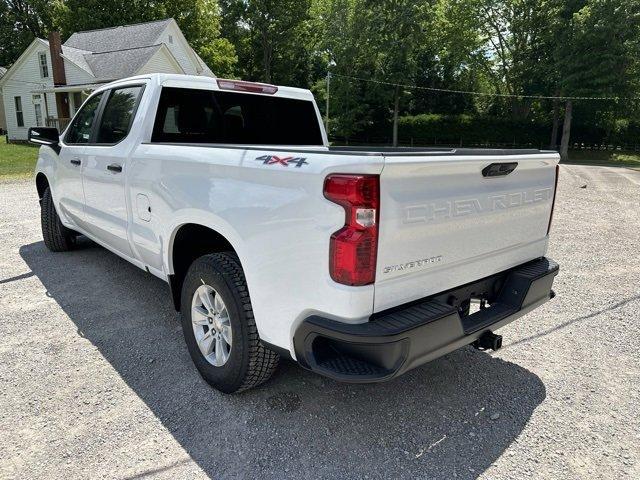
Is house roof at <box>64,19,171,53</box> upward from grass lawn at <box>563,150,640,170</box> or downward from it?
upward

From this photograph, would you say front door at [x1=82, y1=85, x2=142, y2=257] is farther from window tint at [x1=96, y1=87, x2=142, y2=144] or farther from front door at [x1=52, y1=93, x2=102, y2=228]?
front door at [x1=52, y1=93, x2=102, y2=228]

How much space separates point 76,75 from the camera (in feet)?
83.1

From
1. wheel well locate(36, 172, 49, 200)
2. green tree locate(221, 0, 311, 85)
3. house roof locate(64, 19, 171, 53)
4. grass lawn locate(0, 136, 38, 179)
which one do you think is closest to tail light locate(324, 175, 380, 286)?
wheel well locate(36, 172, 49, 200)

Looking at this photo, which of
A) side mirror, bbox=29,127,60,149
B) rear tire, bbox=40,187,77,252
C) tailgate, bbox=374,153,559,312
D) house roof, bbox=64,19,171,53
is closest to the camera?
tailgate, bbox=374,153,559,312

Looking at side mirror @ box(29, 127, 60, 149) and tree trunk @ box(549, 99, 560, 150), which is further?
tree trunk @ box(549, 99, 560, 150)

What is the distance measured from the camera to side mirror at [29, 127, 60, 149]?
518cm

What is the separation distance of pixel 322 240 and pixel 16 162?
19683mm

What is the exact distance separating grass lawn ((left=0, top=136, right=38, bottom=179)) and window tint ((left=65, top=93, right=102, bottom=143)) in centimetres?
1157

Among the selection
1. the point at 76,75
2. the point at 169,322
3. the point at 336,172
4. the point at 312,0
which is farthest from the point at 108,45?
the point at 336,172

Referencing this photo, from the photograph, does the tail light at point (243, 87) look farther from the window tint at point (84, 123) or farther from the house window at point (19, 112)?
the house window at point (19, 112)

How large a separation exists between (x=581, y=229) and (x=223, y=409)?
280 inches

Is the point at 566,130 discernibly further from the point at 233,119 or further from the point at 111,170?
the point at 111,170

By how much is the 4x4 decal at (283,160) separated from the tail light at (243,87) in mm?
1798

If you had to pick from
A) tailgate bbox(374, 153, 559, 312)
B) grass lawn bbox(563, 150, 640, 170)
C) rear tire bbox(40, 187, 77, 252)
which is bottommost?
grass lawn bbox(563, 150, 640, 170)
